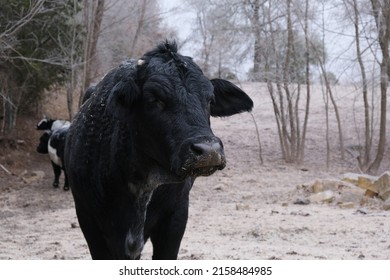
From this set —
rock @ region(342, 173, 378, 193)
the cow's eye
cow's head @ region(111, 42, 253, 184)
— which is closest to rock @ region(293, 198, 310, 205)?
rock @ region(342, 173, 378, 193)

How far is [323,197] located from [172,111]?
989cm

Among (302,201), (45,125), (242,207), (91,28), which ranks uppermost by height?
(91,28)

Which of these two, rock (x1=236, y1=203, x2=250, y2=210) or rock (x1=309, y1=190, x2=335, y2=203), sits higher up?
rock (x1=309, y1=190, x2=335, y2=203)

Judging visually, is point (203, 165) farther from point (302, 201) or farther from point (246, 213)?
point (302, 201)

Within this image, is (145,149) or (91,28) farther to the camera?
(91,28)

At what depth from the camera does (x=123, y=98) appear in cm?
388

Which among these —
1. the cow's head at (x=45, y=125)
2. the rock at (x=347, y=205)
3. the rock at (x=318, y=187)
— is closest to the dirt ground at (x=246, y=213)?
the rock at (x=347, y=205)

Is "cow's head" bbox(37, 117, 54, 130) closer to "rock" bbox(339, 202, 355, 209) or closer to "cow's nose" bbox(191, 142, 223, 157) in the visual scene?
"rock" bbox(339, 202, 355, 209)

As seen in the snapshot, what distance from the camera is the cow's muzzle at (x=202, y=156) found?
10.6ft

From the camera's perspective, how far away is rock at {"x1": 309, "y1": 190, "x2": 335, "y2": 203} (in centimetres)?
1283

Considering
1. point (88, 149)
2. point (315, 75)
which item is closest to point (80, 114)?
point (88, 149)

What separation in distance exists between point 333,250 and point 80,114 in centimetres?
457

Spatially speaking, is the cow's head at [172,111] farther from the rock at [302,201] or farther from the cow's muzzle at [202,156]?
the rock at [302,201]

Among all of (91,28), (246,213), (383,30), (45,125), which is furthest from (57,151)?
(383,30)
